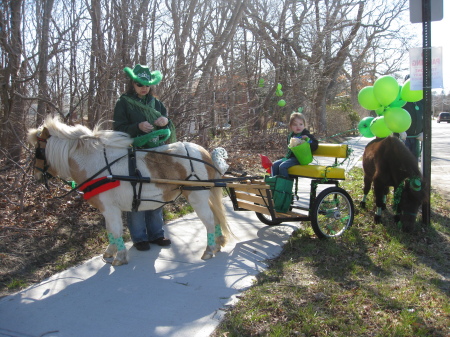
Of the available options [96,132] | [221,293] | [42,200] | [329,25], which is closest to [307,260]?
[221,293]

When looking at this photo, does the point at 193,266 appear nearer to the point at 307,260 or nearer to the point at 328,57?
the point at 307,260

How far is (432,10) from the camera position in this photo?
17.0 feet

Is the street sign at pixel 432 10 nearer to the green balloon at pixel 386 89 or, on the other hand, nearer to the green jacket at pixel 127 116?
the green balloon at pixel 386 89

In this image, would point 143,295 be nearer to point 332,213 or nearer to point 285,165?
point 285,165

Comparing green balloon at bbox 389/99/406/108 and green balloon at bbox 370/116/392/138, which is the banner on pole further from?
green balloon at bbox 370/116/392/138

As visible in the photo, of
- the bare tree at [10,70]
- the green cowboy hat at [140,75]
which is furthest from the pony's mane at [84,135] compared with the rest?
the bare tree at [10,70]

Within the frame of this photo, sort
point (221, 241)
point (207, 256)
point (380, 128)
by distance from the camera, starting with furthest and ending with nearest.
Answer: point (380, 128)
point (221, 241)
point (207, 256)

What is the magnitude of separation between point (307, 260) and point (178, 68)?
485 centimetres

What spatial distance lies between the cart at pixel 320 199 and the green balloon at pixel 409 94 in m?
1.49

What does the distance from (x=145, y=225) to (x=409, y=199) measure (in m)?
3.45

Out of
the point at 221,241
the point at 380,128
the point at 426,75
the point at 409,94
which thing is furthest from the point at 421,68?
the point at 221,241

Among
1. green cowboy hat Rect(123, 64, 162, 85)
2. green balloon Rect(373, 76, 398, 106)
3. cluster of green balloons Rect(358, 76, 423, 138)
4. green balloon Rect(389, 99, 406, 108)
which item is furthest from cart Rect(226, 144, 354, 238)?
green cowboy hat Rect(123, 64, 162, 85)

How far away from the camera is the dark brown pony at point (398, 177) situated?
16.2ft

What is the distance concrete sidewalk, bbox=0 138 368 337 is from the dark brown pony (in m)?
1.67
